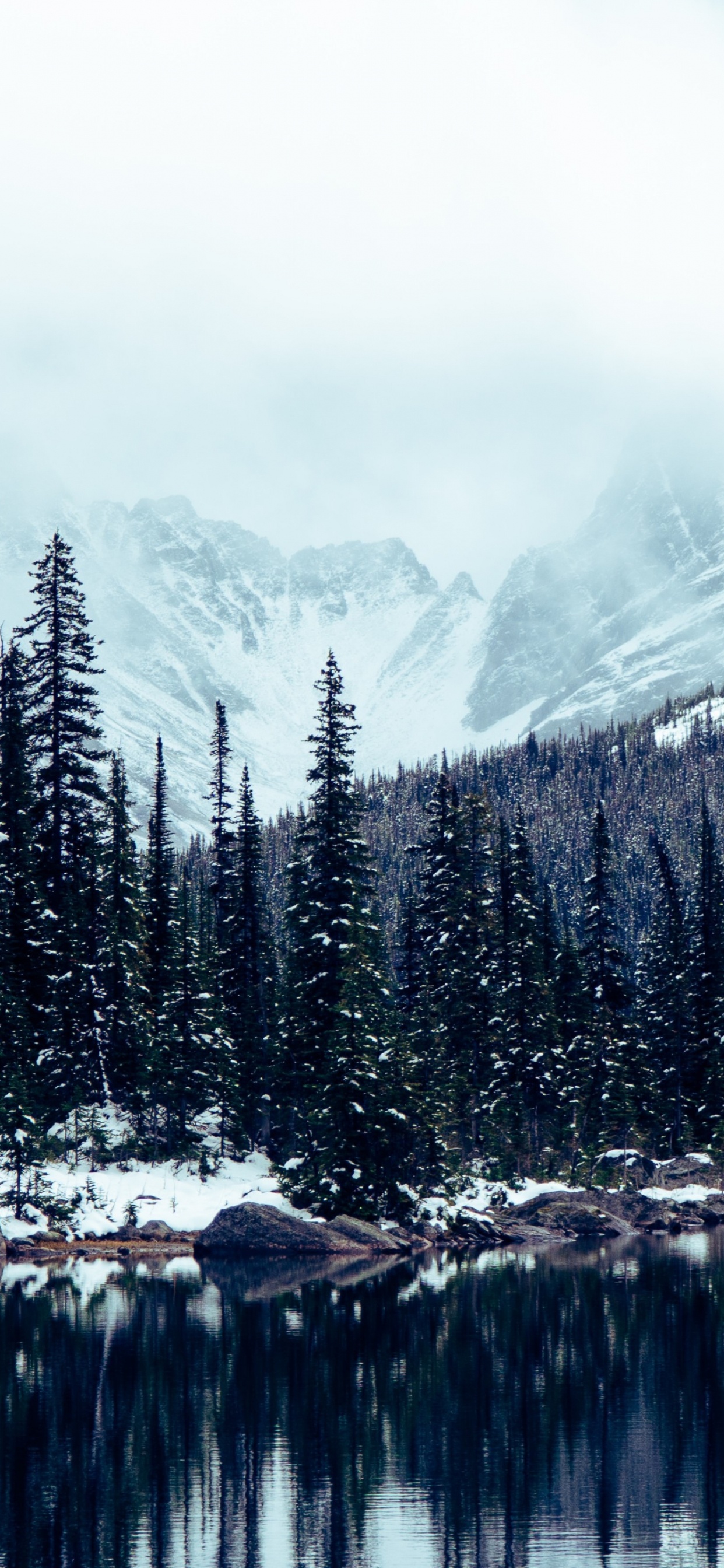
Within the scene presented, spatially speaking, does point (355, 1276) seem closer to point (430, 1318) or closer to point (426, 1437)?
point (430, 1318)

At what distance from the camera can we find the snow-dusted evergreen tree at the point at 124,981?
65.8 m

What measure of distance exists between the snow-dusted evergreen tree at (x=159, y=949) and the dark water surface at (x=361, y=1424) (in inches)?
680

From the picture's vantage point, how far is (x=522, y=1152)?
74.9 meters

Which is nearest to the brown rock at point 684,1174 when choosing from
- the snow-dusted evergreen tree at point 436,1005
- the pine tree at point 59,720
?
the snow-dusted evergreen tree at point 436,1005

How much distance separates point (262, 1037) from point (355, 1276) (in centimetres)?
2343

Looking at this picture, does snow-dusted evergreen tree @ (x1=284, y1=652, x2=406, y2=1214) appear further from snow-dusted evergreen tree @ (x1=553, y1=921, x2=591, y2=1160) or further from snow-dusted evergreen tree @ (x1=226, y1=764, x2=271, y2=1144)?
snow-dusted evergreen tree @ (x1=553, y1=921, x2=591, y2=1160)

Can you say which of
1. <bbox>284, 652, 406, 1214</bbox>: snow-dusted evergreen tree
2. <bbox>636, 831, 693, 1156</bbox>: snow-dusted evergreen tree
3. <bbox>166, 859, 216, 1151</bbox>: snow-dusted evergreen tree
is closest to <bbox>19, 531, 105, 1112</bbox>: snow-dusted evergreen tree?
<bbox>166, 859, 216, 1151</bbox>: snow-dusted evergreen tree

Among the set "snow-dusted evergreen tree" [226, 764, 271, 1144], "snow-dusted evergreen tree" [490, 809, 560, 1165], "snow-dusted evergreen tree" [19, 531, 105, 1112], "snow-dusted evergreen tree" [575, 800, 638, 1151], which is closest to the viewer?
"snow-dusted evergreen tree" [19, 531, 105, 1112]

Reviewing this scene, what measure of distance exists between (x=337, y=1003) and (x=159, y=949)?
15.7 metres

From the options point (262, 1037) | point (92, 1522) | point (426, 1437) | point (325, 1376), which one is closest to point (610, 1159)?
point (262, 1037)

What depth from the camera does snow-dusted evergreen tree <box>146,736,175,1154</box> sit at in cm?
6525

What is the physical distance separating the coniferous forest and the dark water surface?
579 inches

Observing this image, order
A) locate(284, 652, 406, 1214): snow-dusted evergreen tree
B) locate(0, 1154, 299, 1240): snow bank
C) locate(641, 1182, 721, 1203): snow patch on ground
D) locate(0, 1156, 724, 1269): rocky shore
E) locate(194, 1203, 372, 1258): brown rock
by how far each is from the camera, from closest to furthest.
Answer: locate(0, 1154, 299, 1240): snow bank, locate(0, 1156, 724, 1269): rocky shore, locate(194, 1203, 372, 1258): brown rock, locate(284, 652, 406, 1214): snow-dusted evergreen tree, locate(641, 1182, 721, 1203): snow patch on ground

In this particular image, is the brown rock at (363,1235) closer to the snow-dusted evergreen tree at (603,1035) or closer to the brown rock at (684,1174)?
the snow-dusted evergreen tree at (603,1035)
